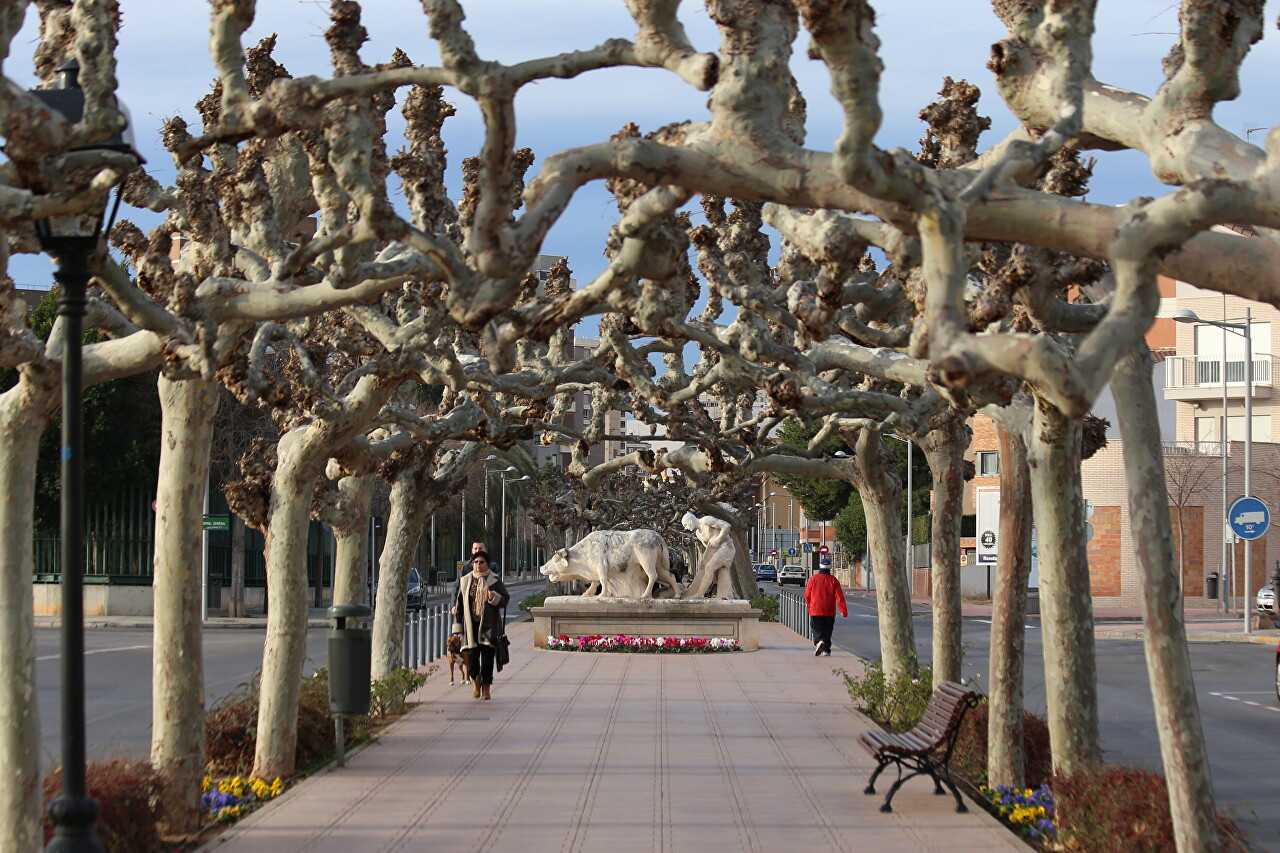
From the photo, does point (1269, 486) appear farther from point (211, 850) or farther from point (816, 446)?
point (211, 850)

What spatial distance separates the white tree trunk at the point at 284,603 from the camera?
39.8 ft

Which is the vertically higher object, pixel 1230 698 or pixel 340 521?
pixel 340 521

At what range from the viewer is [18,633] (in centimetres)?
815

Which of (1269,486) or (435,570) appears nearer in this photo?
(1269,486)

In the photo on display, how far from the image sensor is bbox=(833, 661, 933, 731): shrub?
14.7 metres

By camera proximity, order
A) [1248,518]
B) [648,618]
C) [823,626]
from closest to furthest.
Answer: [823,626]
[1248,518]
[648,618]

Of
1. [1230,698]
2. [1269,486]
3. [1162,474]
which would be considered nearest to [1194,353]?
[1269,486]

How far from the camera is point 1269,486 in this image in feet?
176

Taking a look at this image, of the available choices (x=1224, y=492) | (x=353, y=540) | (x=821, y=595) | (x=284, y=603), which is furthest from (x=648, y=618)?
(x=1224, y=492)

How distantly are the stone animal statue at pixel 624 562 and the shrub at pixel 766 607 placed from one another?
1107cm

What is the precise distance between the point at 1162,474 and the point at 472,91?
166 inches

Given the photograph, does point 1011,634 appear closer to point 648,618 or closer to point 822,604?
point 822,604

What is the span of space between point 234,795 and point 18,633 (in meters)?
3.63

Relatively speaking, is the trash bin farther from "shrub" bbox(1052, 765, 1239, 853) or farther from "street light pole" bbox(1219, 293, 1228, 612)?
"street light pole" bbox(1219, 293, 1228, 612)
